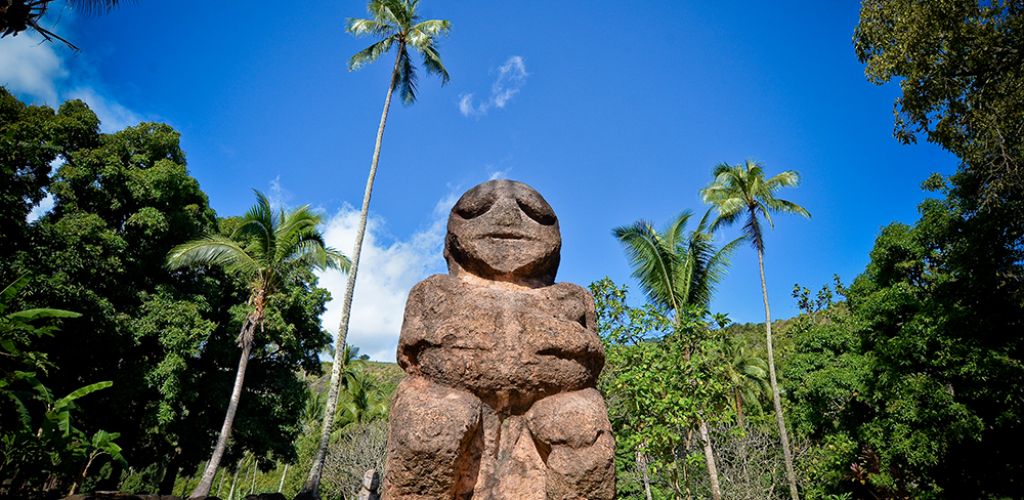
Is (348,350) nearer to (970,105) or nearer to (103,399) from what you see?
(103,399)

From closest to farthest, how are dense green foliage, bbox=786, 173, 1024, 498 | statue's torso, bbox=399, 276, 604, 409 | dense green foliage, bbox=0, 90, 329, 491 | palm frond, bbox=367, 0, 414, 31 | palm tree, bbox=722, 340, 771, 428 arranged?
statue's torso, bbox=399, 276, 604, 409, dense green foliage, bbox=786, 173, 1024, 498, dense green foliage, bbox=0, 90, 329, 491, palm frond, bbox=367, 0, 414, 31, palm tree, bbox=722, 340, 771, 428

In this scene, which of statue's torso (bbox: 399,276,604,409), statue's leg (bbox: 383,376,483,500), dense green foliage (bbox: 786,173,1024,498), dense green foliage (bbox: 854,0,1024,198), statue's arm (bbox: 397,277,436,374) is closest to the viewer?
statue's leg (bbox: 383,376,483,500)

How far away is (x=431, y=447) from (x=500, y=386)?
60cm

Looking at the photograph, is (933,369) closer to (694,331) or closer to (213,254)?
(694,331)

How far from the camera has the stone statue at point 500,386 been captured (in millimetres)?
3375

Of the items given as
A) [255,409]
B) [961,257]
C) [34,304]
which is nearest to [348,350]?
[255,409]

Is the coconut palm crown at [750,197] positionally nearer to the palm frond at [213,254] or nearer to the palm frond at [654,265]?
the palm frond at [654,265]

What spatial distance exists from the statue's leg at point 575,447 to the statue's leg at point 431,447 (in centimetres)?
48

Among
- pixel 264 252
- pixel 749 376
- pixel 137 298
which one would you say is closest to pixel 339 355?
pixel 264 252

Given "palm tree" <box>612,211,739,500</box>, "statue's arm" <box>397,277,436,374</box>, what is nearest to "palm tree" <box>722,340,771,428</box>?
"palm tree" <box>612,211,739,500</box>

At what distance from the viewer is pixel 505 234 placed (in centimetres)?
429

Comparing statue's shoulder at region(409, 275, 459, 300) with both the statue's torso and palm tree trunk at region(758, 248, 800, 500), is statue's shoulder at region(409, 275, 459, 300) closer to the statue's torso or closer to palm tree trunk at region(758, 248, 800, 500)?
the statue's torso

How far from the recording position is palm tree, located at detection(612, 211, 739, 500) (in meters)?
14.2

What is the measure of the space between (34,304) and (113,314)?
1973 mm
